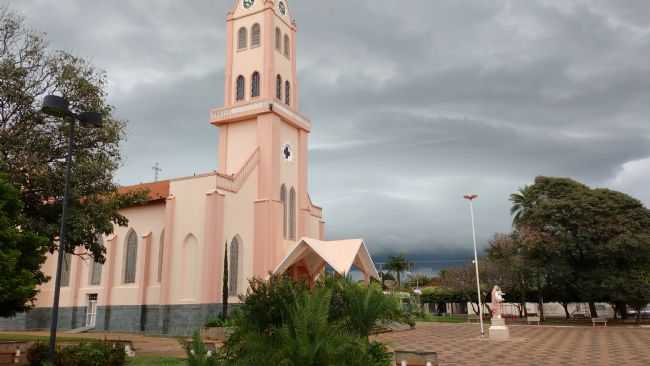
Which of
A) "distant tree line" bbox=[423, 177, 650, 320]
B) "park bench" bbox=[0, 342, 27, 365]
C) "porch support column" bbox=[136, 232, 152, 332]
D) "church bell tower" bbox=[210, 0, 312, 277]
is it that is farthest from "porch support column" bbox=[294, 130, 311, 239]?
"park bench" bbox=[0, 342, 27, 365]

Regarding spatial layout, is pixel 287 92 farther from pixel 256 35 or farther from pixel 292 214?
pixel 292 214

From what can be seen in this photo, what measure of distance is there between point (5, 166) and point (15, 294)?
5245 mm

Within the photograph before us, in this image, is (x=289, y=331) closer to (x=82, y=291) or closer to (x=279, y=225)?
(x=279, y=225)

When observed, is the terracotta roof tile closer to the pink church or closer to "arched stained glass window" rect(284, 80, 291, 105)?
the pink church

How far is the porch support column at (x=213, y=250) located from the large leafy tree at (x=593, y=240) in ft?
67.6

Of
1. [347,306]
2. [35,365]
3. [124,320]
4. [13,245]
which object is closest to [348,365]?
[347,306]

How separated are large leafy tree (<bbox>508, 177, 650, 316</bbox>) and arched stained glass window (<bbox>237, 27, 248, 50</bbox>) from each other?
76.4 feet

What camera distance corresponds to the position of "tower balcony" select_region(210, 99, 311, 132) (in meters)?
32.0

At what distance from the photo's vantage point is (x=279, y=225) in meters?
30.7

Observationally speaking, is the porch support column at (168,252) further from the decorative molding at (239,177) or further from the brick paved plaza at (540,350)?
the brick paved plaza at (540,350)

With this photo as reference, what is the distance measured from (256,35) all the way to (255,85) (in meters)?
3.73

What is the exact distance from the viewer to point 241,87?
34.5 metres

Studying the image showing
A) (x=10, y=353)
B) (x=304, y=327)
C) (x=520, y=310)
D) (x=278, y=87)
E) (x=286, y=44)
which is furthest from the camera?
(x=520, y=310)

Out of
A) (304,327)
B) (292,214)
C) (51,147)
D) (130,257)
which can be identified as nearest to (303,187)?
(292,214)
